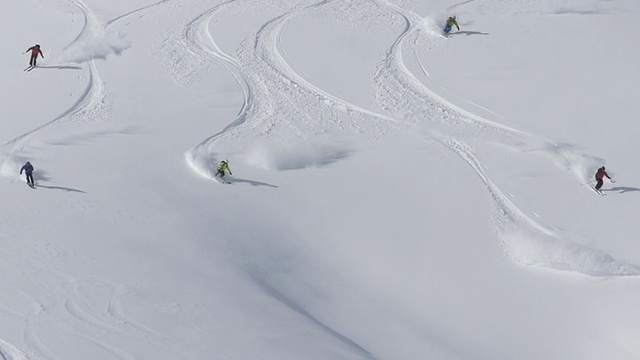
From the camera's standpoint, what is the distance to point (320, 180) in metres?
20.2

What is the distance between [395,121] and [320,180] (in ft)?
11.0

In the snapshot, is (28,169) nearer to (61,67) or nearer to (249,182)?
(249,182)

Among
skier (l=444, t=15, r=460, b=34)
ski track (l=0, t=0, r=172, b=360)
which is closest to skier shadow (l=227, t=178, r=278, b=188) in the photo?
ski track (l=0, t=0, r=172, b=360)

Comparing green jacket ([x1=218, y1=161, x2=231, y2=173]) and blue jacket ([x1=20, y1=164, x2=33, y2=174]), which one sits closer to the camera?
blue jacket ([x1=20, y1=164, x2=33, y2=174])

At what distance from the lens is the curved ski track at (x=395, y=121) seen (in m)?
18.5


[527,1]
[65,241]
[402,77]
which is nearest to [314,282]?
[65,241]

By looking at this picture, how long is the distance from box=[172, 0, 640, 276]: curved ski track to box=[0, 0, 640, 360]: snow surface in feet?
0.21

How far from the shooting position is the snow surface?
16.1 metres

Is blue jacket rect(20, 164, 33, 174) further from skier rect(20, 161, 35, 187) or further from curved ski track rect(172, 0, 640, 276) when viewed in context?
curved ski track rect(172, 0, 640, 276)

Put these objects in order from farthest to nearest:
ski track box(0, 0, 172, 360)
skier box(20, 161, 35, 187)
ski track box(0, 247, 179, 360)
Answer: skier box(20, 161, 35, 187), ski track box(0, 247, 179, 360), ski track box(0, 0, 172, 360)

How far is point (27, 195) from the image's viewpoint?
62.0 ft

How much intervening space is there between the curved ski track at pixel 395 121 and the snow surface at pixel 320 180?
63 millimetres

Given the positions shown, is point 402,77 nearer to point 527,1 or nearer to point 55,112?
point 527,1

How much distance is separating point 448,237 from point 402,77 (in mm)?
6785
